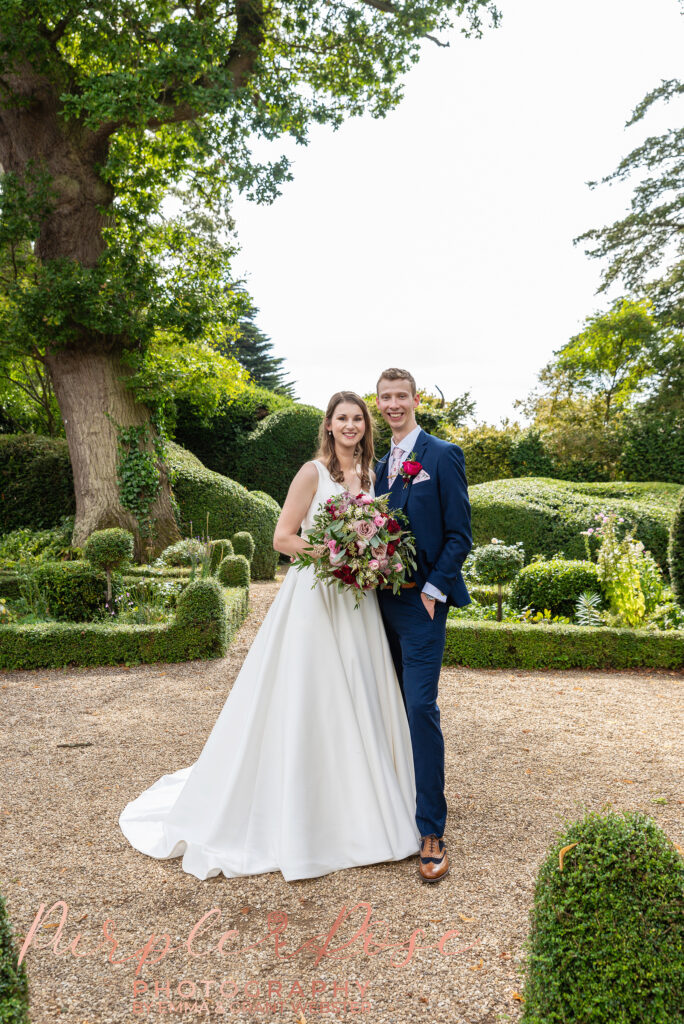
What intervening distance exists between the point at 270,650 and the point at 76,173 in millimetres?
9389

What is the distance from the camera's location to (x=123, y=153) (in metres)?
9.59

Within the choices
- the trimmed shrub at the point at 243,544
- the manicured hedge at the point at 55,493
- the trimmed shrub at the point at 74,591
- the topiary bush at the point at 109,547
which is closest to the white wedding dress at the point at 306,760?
the topiary bush at the point at 109,547

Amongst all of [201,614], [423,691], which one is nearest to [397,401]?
[423,691]

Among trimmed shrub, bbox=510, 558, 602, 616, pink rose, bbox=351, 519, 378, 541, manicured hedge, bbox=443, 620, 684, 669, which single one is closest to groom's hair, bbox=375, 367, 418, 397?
pink rose, bbox=351, 519, 378, 541

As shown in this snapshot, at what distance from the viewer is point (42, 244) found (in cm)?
1008

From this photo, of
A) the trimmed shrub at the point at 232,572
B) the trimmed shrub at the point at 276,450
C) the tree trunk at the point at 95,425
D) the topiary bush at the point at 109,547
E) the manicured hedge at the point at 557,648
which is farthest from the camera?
the trimmed shrub at the point at 276,450

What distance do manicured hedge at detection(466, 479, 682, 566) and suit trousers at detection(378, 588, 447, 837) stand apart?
724 cm

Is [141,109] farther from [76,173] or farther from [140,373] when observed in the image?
[140,373]

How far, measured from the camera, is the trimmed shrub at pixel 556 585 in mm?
7656

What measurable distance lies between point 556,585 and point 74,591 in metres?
5.27

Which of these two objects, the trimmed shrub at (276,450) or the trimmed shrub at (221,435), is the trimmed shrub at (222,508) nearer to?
the trimmed shrub at (221,435)

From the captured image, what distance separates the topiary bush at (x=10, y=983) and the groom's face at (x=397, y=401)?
2.21 meters

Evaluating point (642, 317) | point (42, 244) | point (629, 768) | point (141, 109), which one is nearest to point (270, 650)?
point (629, 768)

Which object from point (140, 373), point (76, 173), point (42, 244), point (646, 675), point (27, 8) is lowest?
point (646, 675)
